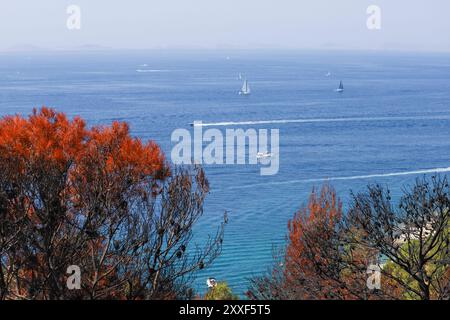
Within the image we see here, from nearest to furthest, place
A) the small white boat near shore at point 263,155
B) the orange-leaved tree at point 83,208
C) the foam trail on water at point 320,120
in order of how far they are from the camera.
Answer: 1. the orange-leaved tree at point 83,208
2. the small white boat near shore at point 263,155
3. the foam trail on water at point 320,120

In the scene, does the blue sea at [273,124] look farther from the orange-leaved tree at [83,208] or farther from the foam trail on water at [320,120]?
the orange-leaved tree at [83,208]

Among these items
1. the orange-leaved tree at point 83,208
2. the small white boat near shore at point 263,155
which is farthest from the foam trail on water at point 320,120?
the orange-leaved tree at point 83,208

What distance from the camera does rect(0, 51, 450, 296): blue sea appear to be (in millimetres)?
38469

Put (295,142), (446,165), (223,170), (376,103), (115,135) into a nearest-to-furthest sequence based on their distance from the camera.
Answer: (115,135) < (223,170) < (446,165) < (295,142) < (376,103)

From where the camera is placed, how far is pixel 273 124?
63.4 meters

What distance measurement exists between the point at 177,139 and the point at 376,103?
31963 mm

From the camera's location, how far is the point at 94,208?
10688 millimetres

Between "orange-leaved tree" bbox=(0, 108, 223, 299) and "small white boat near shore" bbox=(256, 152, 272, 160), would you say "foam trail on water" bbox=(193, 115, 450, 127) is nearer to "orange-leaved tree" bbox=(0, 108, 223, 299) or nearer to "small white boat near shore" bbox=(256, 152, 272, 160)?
"small white boat near shore" bbox=(256, 152, 272, 160)

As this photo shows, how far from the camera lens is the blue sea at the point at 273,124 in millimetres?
38469

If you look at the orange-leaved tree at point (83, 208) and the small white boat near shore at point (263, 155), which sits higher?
the orange-leaved tree at point (83, 208)
